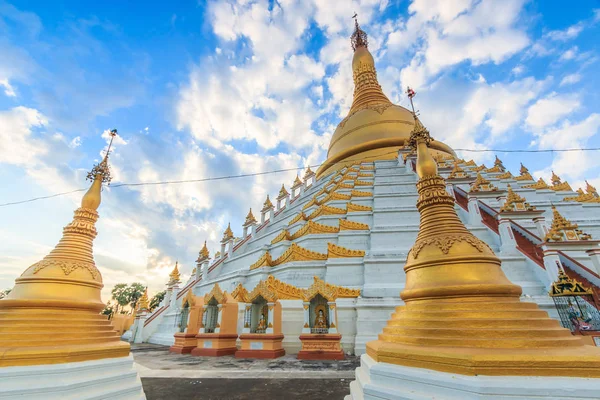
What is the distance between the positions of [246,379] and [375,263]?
6.13 m

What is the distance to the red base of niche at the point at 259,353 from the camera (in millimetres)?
8406

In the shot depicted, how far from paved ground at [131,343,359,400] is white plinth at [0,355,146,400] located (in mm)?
804

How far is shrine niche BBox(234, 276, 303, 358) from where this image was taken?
860 cm

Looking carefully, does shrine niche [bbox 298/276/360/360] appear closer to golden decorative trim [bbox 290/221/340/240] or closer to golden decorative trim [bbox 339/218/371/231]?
golden decorative trim [bbox 339/218/371/231]

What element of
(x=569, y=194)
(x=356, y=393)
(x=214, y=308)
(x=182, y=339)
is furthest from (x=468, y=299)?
(x=569, y=194)

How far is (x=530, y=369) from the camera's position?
2494mm

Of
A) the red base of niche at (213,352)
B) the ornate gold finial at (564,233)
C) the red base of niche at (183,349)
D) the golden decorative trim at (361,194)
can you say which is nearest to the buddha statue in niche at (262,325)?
the red base of niche at (213,352)

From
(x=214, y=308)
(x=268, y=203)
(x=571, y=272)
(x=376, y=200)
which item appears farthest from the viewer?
(x=268, y=203)

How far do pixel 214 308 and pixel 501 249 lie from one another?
34.9 ft

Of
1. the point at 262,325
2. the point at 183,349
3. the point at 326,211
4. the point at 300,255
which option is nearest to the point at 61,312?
the point at 262,325

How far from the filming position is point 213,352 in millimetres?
9156

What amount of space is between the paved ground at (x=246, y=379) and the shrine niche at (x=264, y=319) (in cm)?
57

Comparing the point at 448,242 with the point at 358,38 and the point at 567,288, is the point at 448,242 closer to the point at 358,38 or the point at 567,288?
the point at 567,288

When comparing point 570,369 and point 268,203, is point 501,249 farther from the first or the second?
point 268,203
